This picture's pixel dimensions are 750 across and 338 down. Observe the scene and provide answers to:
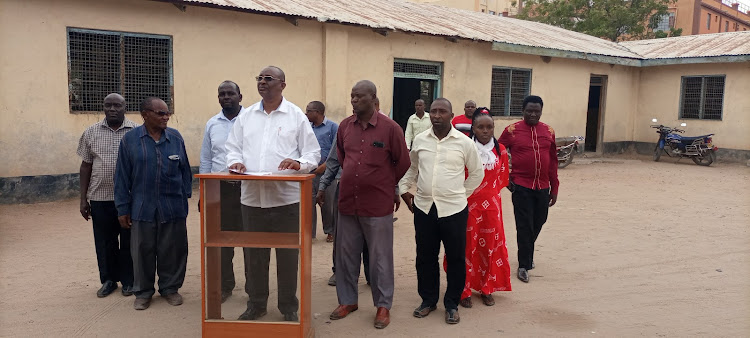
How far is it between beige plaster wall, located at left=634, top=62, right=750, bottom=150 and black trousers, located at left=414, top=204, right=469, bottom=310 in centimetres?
1462

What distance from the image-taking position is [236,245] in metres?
3.22

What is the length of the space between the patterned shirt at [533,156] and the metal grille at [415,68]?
7.12m

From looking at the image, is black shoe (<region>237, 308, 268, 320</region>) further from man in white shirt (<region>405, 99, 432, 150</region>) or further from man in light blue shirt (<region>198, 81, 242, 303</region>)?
man in white shirt (<region>405, 99, 432, 150</region>)

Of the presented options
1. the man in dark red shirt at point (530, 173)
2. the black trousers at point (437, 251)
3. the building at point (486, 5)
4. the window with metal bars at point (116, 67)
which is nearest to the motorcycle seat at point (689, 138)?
the man in dark red shirt at point (530, 173)

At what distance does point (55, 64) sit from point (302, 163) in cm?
613

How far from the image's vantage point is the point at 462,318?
3.99m

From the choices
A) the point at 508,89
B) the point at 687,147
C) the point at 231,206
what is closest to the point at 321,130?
the point at 231,206

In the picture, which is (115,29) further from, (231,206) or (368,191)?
(368,191)

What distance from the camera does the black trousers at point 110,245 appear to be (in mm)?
4250

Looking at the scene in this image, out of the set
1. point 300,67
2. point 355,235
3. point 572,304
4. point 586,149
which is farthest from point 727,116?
point 355,235

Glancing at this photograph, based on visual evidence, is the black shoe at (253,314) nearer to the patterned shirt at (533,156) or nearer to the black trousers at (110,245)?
the black trousers at (110,245)

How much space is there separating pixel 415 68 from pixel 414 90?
218 cm

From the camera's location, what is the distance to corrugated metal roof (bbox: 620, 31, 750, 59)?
15125mm

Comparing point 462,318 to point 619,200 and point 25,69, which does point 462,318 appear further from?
point 25,69
